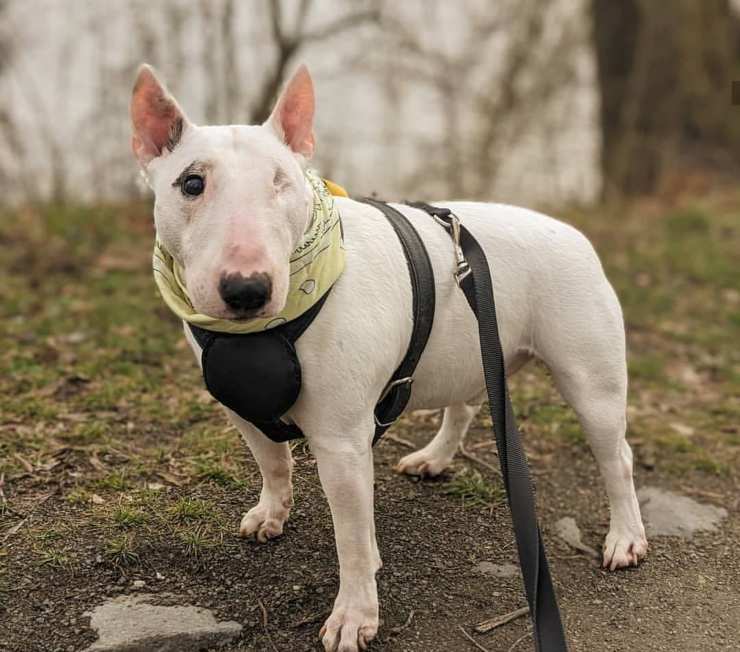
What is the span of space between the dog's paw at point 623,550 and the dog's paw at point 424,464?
30.4 inches

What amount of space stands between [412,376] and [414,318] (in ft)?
0.70

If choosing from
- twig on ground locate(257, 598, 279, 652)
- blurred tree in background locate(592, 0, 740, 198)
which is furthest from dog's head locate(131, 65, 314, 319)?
blurred tree in background locate(592, 0, 740, 198)

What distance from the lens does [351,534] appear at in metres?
2.61

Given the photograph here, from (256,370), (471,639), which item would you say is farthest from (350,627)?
(256,370)

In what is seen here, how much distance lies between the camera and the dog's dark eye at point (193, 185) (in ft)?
7.32

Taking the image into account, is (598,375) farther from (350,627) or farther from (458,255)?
(350,627)

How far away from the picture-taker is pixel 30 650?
2625mm

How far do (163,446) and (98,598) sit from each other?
1.08 meters

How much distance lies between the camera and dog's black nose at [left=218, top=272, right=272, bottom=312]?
6.73 ft

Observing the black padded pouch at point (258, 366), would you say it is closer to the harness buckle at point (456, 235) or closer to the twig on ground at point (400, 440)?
the harness buckle at point (456, 235)

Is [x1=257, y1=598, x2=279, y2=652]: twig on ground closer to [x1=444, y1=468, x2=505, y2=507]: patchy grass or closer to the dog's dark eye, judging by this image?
[x1=444, y1=468, x2=505, y2=507]: patchy grass

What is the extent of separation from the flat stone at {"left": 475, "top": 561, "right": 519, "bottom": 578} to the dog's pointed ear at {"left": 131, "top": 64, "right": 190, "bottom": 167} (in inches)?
74.8

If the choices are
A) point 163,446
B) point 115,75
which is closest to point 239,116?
point 115,75

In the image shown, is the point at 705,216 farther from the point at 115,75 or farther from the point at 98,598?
the point at 98,598
